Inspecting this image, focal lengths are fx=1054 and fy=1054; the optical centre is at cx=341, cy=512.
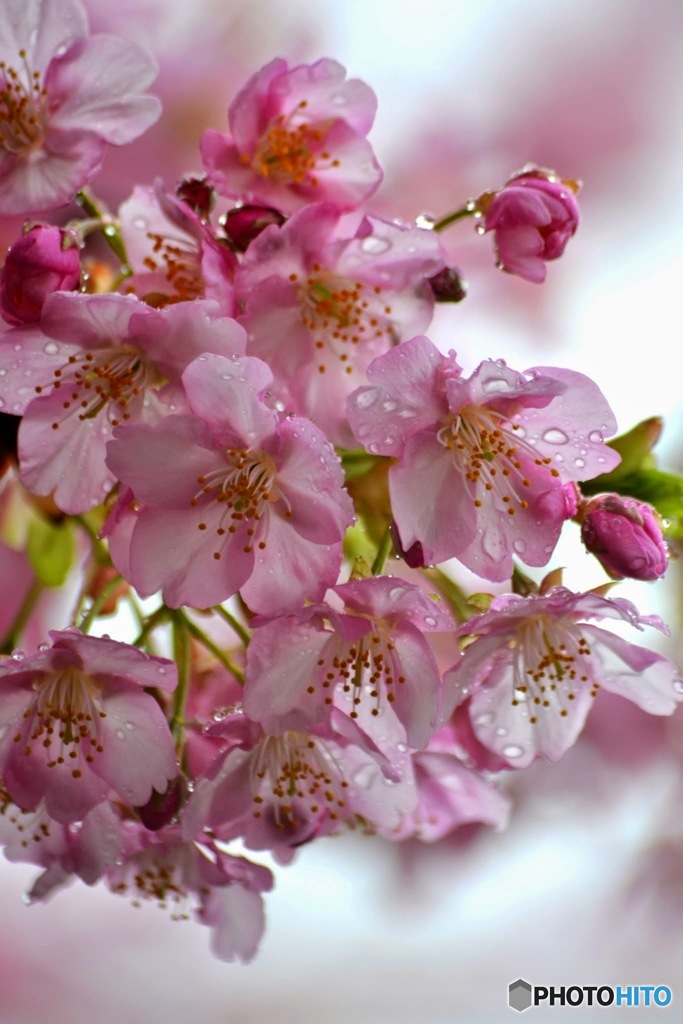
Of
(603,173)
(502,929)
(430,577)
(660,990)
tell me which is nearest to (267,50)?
(603,173)

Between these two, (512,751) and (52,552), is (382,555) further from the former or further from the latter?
(52,552)

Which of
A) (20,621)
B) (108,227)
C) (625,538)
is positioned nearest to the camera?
(625,538)

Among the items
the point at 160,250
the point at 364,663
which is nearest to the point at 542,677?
the point at 364,663

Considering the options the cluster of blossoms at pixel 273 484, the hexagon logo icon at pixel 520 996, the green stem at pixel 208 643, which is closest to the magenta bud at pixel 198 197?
the cluster of blossoms at pixel 273 484

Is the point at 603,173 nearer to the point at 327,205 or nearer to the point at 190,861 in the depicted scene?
the point at 327,205

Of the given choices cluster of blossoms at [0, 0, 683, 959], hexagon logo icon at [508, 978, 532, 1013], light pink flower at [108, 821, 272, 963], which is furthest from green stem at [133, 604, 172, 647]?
hexagon logo icon at [508, 978, 532, 1013]
